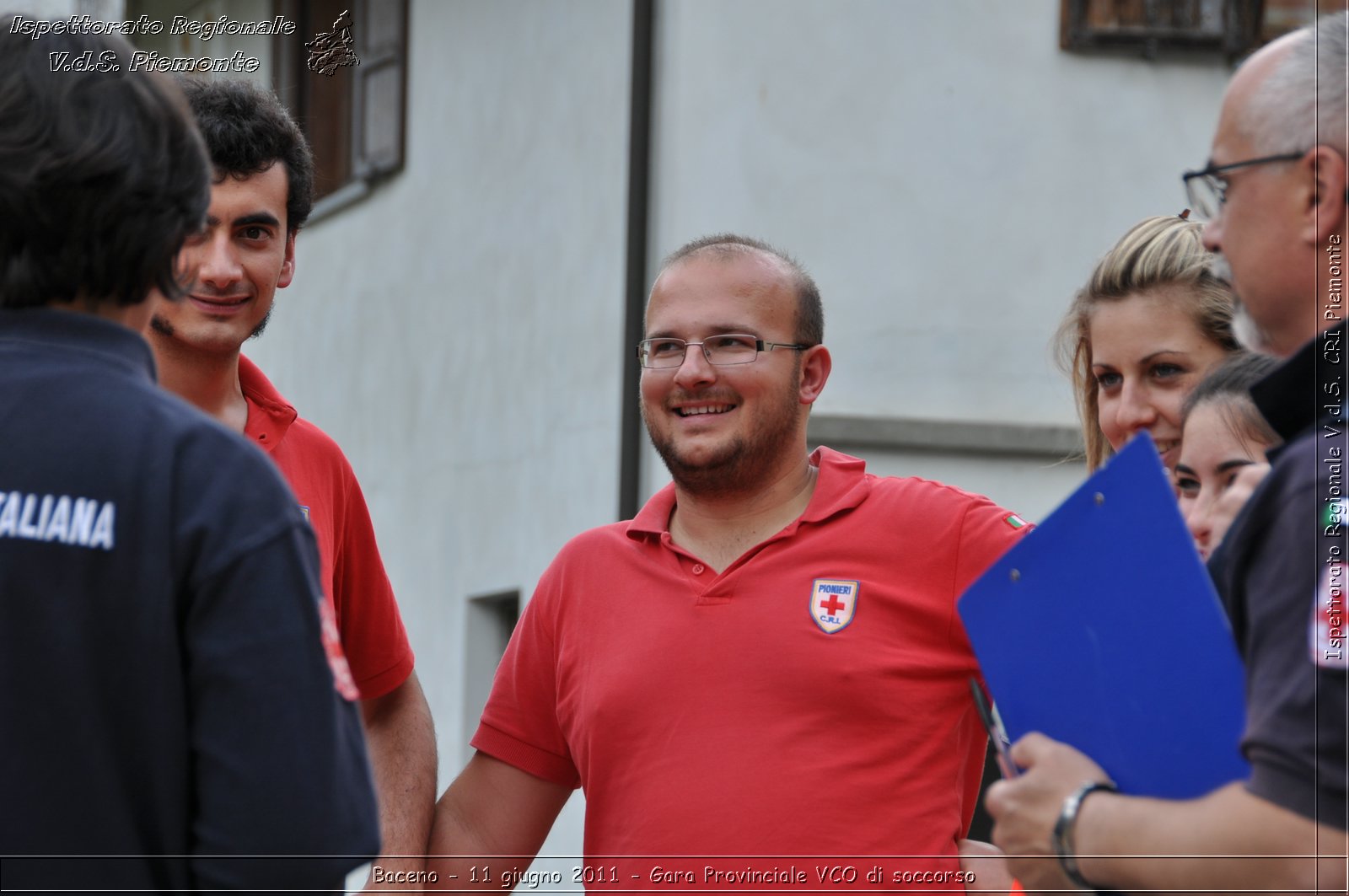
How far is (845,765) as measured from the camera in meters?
3.45

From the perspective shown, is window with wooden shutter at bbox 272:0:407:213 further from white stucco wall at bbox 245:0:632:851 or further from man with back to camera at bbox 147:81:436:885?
man with back to camera at bbox 147:81:436:885

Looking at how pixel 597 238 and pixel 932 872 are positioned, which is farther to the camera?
pixel 597 238

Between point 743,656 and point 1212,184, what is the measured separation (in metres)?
1.45

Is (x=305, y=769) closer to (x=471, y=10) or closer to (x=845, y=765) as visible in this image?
(x=845, y=765)

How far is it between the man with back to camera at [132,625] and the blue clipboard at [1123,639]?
3.18 feet

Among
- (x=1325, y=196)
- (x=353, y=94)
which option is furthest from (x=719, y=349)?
(x=353, y=94)

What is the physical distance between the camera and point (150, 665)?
210cm

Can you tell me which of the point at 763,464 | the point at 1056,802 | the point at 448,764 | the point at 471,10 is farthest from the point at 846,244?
the point at 1056,802

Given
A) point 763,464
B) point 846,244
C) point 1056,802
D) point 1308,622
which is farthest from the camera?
point 846,244

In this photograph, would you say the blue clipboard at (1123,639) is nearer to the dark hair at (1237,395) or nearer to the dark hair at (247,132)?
the dark hair at (1237,395)

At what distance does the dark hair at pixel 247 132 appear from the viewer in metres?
3.92

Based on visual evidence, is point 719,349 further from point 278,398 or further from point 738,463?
point 278,398

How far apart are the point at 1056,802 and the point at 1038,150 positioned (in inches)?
303

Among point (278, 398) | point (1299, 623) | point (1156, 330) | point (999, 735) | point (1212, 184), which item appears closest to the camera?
point (1299, 623)
